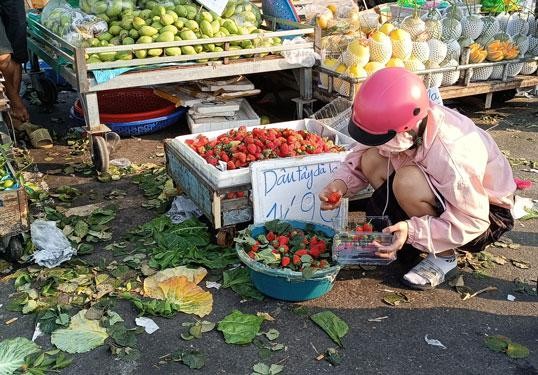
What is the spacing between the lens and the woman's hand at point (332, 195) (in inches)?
130

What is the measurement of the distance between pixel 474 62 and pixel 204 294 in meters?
4.28

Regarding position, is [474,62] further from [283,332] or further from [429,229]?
[283,332]

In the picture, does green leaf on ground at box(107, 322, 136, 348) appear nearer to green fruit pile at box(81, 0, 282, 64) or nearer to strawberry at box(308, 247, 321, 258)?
strawberry at box(308, 247, 321, 258)

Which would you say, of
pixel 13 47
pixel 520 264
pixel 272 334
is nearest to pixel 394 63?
pixel 520 264

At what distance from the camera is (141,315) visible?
307 centimetres

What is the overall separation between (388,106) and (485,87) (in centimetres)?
392

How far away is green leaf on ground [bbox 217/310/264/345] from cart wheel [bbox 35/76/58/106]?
487 centimetres

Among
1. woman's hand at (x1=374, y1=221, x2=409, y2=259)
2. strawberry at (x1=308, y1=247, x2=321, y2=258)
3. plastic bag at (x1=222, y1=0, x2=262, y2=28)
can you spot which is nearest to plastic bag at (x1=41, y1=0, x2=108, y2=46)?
plastic bag at (x1=222, y1=0, x2=262, y2=28)

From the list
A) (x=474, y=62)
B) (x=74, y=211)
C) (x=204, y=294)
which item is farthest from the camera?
(x=474, y=62)

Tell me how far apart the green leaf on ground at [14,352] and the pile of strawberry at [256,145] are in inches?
59.3

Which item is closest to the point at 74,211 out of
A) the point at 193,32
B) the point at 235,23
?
the point at 193,32

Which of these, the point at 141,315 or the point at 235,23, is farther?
the point at 235,23

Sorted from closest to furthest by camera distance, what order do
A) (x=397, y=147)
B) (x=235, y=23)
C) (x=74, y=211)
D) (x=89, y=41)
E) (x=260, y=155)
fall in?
(x=397, y=147)
(x=260, y=155)
(x=74, y=211)
(x=89, y=41)
(x=235, y=23)

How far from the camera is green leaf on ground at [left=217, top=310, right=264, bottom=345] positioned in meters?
2.88
